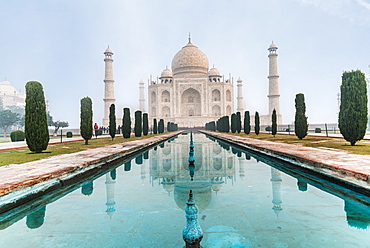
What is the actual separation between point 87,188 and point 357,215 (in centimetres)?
314

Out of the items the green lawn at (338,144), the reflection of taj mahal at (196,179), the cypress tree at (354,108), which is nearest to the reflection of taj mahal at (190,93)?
the green lawn at (338,144)

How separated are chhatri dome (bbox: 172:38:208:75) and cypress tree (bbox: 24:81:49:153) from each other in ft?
128

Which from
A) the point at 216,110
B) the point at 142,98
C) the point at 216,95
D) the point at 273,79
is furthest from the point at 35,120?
the point at 142,98

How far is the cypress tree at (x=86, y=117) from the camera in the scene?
1080 cm

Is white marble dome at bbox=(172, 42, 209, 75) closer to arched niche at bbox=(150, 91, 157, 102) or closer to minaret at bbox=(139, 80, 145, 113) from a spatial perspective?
arched niche at bbox=(150, 91, 157, 102)

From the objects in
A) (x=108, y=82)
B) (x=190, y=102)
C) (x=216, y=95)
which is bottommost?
(x=190, y=102)

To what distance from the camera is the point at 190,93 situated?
47000 millimetres

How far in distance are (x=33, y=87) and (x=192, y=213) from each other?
7.56 meters

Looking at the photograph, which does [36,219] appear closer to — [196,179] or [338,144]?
[196,179]

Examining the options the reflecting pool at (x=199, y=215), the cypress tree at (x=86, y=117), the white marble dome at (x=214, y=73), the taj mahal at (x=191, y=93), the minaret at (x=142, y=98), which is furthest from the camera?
the minaret at (x=142, y=98)

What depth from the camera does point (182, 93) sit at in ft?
150

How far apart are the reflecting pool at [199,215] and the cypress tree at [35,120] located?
412cm

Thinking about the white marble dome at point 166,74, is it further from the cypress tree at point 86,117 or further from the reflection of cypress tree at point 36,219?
the reflection of cypress tree at point 36,219

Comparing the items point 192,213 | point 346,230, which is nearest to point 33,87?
→ point 192,213
